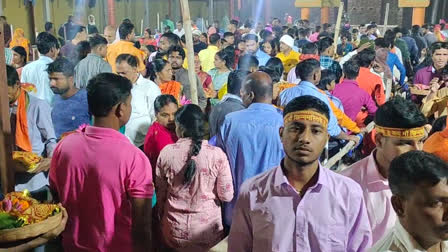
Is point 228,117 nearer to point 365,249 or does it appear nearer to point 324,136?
point 324,136

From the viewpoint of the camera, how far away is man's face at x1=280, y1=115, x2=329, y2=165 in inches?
89.1

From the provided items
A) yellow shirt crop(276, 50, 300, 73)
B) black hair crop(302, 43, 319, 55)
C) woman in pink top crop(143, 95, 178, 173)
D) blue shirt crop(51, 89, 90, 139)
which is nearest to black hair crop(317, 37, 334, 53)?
black hair crop(302, 43, 319, 55)

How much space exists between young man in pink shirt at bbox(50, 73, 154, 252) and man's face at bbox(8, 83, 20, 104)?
3.13 ft

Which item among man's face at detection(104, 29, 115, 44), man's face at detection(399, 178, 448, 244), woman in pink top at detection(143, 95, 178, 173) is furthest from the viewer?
man's face at detection(104, 29, 115, 44)

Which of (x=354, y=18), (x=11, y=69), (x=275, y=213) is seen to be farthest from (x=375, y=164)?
(x=354, y=18)

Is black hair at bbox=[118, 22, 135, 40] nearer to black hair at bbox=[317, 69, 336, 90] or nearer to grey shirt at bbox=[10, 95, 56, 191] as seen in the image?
black hair at bbox=[317, 69, 336, 90]

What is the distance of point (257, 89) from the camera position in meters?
3.91

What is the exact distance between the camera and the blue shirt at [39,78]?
582cm

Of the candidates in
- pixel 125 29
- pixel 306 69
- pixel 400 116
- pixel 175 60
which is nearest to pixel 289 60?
pixel 125 29

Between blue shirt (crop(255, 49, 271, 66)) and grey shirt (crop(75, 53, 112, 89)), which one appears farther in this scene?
blue shirt (crop(255, 49, 271, 66))

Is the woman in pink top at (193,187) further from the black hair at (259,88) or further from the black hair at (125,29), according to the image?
the black hair at (125,29)

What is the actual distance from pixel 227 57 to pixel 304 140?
4296 millimetres

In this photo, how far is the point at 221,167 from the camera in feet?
11.0

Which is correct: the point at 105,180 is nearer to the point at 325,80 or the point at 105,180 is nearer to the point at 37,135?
the point at 37,135
